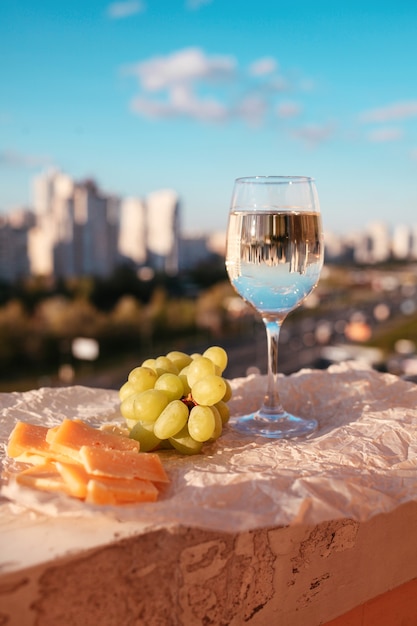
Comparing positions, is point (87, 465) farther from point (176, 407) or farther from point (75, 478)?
point (176, 407)

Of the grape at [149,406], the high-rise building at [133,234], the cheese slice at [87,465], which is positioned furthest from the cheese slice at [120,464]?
the high-rise building at [133,234]

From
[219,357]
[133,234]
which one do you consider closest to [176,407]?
[219,357]

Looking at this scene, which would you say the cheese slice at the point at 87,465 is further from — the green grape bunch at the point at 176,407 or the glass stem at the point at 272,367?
the glass stem at the point at 272,367

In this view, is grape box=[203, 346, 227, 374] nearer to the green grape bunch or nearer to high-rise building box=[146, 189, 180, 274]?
the green grape bunch

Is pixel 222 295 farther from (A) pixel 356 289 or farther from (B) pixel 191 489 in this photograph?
(B) pixel 191 489

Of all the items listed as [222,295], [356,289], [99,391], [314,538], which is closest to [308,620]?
[314,538]
